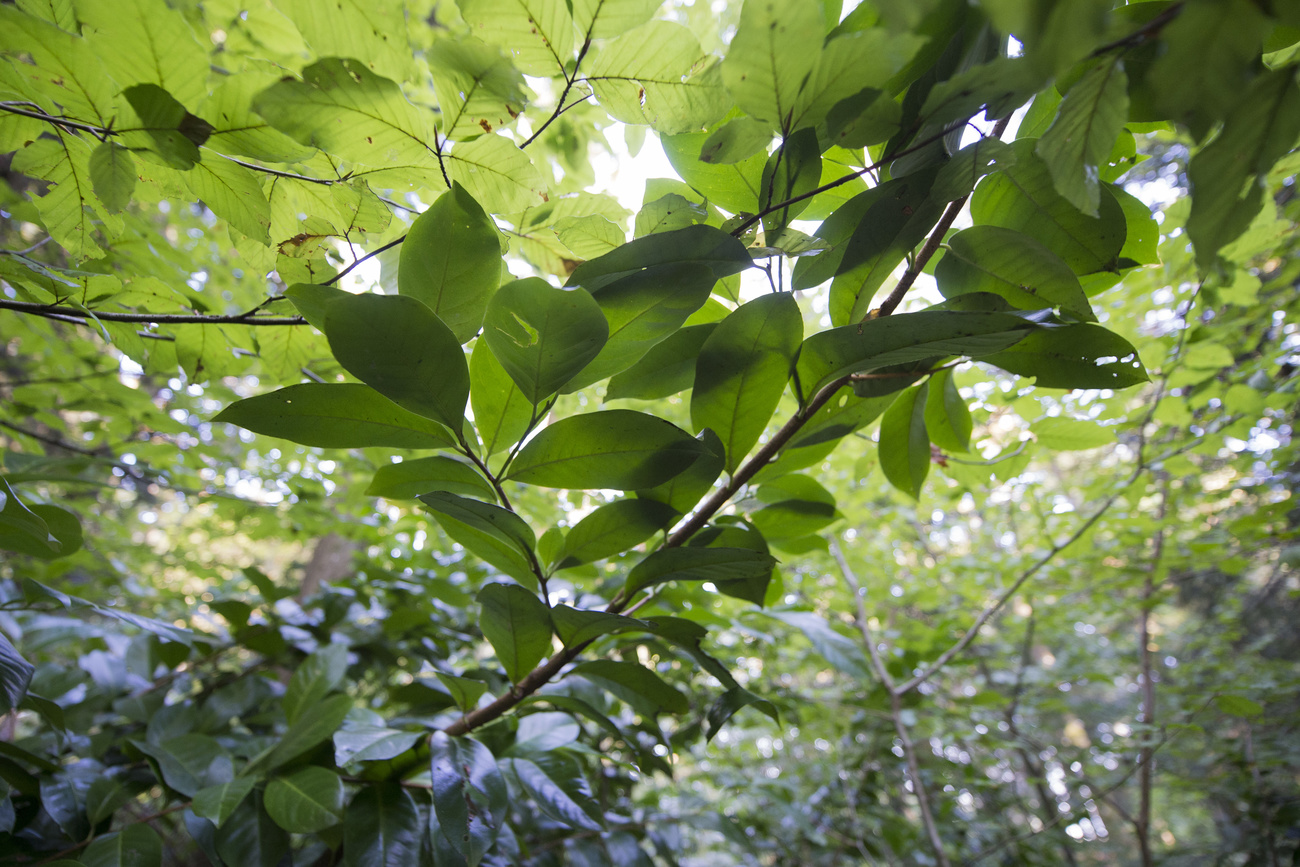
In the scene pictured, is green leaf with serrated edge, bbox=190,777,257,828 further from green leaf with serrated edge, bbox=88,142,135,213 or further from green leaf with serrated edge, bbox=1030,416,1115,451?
green leaf with serrated edge, bbox=1030,416,1115,451

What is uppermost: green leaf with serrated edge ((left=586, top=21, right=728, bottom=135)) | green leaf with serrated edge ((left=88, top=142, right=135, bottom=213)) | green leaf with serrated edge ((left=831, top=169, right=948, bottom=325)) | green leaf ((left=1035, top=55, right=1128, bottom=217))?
green leaf with serrated edge ((left=586, top=21, right=728, bottom=135))

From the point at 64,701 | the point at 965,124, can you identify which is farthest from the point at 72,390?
the point at 965,124

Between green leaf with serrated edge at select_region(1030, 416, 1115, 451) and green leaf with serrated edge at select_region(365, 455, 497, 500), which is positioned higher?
green leaf with serrated edge at select_region(1030, 416, 1115, 451)

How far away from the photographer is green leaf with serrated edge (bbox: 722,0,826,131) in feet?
1.48

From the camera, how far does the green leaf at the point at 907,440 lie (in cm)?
69

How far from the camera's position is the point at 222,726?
1175 millimetres

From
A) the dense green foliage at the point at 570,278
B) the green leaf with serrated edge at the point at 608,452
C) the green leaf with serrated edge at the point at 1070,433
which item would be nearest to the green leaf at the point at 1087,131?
the dense green foliage at the point at 570,278

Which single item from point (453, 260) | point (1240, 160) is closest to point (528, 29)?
point (453, 260)

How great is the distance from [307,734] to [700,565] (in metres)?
0.67

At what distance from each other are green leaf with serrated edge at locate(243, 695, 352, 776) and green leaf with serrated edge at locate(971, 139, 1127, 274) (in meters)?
1.03

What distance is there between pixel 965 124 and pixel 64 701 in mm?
1892

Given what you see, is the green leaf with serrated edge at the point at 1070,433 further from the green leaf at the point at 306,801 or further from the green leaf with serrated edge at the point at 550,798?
the green leaf at the point at 306,801

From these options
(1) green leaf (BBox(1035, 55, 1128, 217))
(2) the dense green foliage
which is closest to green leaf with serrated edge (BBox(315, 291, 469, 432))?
(2) the dense green foliage

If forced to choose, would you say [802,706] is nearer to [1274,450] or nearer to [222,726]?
[1274,450]
